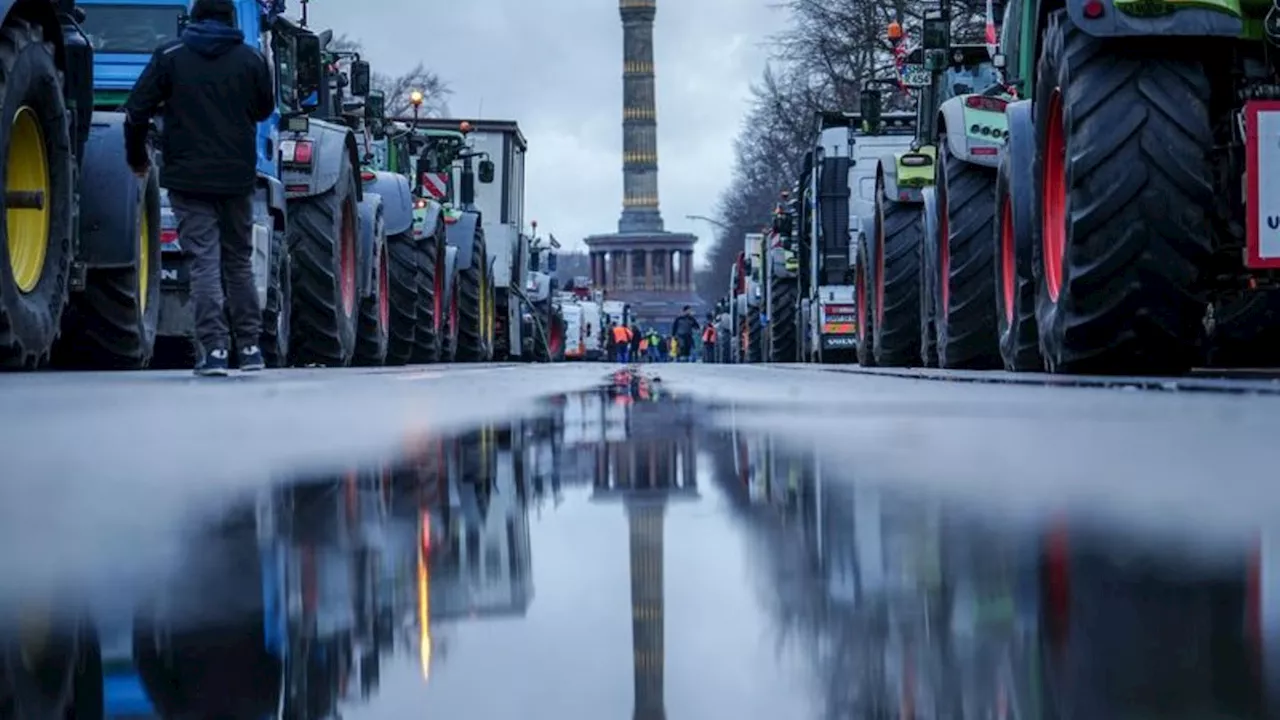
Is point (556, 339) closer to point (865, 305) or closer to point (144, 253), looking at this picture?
point (865, 305)

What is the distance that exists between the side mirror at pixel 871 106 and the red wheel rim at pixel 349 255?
6.69 metres

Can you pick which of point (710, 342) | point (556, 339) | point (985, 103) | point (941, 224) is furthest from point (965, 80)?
point (710, 342)

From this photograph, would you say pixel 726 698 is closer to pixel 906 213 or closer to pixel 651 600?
pixel 651 600

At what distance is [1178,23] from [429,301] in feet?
39.7

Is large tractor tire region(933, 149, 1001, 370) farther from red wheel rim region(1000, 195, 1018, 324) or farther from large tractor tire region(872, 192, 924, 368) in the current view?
large tractor tire region(872, 192, 924, 368)

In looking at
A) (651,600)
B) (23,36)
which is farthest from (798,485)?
(23,36)

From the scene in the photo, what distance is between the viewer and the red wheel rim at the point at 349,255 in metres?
13.8

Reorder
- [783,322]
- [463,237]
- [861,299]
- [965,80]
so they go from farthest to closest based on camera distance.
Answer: [783,322], [463,237], [861,299], [965,80]

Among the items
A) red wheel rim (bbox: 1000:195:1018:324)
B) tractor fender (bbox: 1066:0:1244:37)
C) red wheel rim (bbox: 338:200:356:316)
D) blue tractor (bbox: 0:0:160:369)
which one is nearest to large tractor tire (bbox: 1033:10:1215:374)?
tractor fender (bbox: 1066:0:1244:37)

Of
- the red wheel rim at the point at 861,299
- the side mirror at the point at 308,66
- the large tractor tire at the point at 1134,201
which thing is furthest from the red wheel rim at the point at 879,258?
the large tractor tire at the point at 1134,201

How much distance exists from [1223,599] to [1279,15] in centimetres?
515

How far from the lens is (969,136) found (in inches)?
419

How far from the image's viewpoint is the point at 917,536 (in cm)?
183

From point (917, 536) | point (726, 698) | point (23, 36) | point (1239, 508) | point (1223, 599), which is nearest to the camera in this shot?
point (726, 698)
